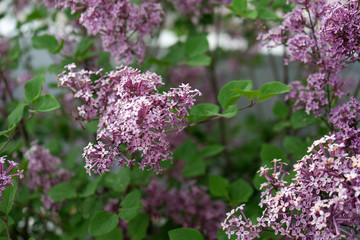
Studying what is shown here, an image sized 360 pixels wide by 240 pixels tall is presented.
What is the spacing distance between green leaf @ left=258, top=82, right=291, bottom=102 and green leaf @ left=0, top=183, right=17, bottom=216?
19.9 inches

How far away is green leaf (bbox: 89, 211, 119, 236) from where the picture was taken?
0.78 m

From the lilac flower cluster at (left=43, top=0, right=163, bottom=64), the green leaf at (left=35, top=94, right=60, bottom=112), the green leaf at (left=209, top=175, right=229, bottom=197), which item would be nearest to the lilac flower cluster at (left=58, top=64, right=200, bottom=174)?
the green leaf at (left=35, top=94, right=60, bottom=112)

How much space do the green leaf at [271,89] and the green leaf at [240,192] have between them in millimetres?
274

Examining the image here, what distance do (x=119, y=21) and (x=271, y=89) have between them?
0.38 metres

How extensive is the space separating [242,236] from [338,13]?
17.1 inches

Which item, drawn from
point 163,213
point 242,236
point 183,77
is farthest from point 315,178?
point 183,77

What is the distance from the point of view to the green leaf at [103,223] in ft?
2.55

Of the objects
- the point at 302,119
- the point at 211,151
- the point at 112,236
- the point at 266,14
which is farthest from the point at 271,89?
the point at 112,236

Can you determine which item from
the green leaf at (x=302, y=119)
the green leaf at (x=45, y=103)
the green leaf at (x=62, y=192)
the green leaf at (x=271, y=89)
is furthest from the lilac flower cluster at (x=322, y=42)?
the green leaf at (x=62, y=192)

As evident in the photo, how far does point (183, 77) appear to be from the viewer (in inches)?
61.6

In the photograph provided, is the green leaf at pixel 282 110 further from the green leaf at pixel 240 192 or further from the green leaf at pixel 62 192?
the green leaf at pixel 62 192

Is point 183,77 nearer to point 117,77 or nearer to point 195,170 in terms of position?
point 195,170

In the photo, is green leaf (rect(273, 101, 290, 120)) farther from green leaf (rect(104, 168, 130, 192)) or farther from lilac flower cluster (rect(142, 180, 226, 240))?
green leaf (rect(104, 168, 130, 192))

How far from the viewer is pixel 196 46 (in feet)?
3.50
